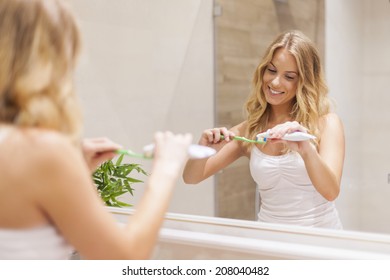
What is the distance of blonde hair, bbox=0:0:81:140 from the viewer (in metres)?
0.72

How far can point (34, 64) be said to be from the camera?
0.73 metres

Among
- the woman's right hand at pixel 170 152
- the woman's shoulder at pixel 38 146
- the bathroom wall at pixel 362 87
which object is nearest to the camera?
the woman's shoulder at pixel 38 146

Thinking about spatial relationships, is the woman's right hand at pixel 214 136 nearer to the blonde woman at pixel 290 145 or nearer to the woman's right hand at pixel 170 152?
the blonde woman at pixel 290 145

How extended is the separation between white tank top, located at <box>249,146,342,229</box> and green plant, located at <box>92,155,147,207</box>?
15.9 inches

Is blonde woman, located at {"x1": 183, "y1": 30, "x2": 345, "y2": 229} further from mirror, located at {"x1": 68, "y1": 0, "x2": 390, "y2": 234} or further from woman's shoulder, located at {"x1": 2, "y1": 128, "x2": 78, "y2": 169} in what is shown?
woman's shoulder, located at {"x1": 2, "y1": 128, "x2": 78, "y2": 169}

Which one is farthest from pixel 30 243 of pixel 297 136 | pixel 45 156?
pixel 297 136

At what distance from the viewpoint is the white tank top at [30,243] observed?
0.75 m

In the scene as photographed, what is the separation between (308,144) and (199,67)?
0.87 meters

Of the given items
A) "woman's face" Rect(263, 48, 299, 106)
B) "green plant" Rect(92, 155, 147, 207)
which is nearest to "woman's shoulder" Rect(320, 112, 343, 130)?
"woman's face" Rect(263, 48, 299, 106)

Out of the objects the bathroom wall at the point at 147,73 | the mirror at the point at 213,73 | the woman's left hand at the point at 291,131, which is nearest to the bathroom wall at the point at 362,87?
the mirror at the point at 213,73

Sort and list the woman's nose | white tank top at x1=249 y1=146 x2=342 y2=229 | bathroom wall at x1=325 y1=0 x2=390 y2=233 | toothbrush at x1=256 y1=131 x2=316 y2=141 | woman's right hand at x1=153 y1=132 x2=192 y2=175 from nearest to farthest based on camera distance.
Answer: woman's right hand at x1=153 y1=132 x2=192 y2=175 → toothbrush at x1=256 y1=131 x2=316 y2=141 → white tank top at x1=249 y1=146 x2=342 y2=229 → the woman's nose → bathroom wall at x1=325 y1=0 x2=390 y2=233

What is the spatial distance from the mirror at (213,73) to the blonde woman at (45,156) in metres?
0.86

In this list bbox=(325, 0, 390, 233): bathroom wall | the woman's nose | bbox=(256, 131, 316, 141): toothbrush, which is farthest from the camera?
bbox=(325, 0, 390, 233): bathroom wall

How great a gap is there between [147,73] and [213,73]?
299 millimetres
